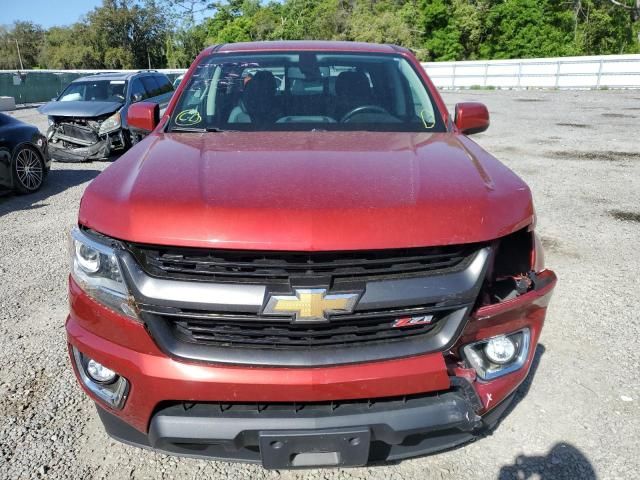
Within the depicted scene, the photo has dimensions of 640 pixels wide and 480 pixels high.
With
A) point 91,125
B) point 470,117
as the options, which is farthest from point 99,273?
point 91,125


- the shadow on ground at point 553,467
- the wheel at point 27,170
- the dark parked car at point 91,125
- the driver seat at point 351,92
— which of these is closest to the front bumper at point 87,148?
the dark parked car at point 91,125

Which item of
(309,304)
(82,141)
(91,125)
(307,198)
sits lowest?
(82,141)

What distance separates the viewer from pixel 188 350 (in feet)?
6.19

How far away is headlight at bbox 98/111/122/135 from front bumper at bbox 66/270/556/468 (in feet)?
28.6

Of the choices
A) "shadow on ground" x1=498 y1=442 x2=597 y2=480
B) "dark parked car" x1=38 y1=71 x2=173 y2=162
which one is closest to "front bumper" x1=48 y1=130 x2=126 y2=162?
"dark parked car" x1=38 y1=71 x2=173 y2=162

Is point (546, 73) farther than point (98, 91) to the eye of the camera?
Yes

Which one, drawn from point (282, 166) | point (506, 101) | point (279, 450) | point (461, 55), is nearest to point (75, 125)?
point (282, 166)

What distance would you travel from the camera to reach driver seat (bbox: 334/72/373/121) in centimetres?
325

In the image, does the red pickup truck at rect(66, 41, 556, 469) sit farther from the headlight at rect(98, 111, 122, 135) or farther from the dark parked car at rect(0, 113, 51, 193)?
the headlight at rect(98, 111, 122, 135)

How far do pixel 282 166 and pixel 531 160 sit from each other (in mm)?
8384

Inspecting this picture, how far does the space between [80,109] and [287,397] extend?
9.85m

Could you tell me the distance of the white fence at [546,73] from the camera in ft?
89.9

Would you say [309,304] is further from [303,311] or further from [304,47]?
[304,47]

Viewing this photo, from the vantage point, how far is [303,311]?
71.1 inches
